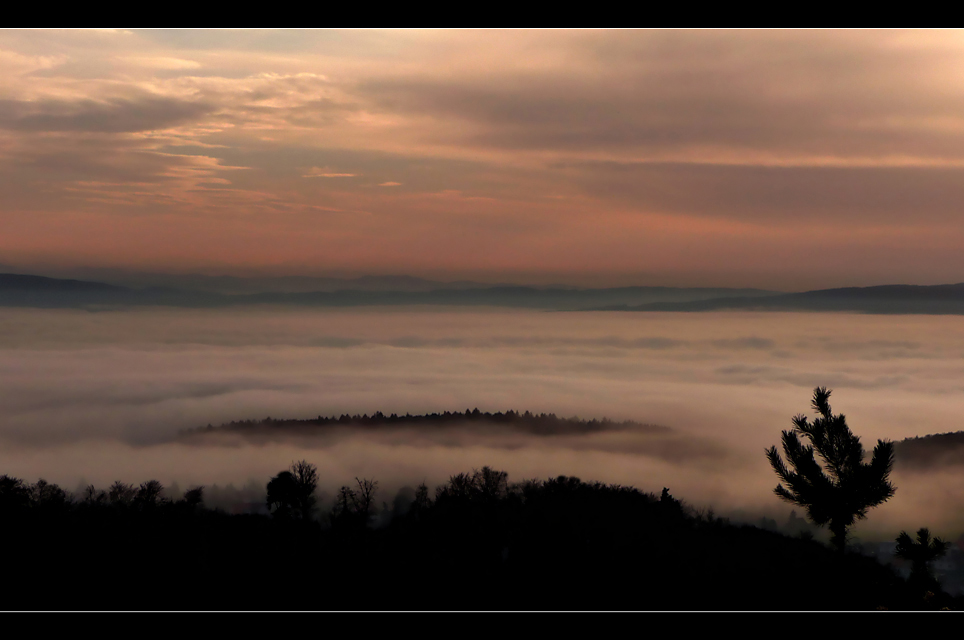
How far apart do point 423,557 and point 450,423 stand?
6636 cm

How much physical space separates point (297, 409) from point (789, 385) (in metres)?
84.2

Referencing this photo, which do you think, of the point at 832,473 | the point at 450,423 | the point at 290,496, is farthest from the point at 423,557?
the point at 450,423

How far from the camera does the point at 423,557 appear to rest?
17.2m

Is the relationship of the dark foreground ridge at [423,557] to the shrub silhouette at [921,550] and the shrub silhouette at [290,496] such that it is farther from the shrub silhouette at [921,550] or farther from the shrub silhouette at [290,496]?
the shrub silhouette at [921,550]

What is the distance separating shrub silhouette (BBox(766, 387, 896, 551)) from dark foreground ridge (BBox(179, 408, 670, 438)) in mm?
65439

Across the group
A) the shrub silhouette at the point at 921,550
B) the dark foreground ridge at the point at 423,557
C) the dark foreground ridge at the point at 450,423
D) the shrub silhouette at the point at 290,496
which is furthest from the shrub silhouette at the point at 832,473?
the dark foreground ridge at the point at 450,423

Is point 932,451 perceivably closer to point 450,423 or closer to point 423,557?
point 450,423

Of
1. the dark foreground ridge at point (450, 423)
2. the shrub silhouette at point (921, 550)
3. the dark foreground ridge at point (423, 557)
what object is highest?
the dark foreground ridge at point (450, 423)

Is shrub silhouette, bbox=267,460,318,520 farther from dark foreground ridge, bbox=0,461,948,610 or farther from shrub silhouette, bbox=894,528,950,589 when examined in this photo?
shrub silhouette, bbox=894,528,950,589

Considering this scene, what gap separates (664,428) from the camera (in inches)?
3351

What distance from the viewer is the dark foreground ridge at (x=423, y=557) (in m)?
13.9

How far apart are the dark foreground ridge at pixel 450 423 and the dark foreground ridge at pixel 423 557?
54103 mm

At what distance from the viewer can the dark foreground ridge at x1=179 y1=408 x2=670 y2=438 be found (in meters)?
83.5

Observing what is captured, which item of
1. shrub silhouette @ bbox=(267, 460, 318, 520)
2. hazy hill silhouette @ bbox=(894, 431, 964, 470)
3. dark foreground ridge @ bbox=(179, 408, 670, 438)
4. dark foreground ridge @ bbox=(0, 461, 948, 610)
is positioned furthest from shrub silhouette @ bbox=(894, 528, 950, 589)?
dark foreground ridge @ bbox=(179, 408, 670, 438)
